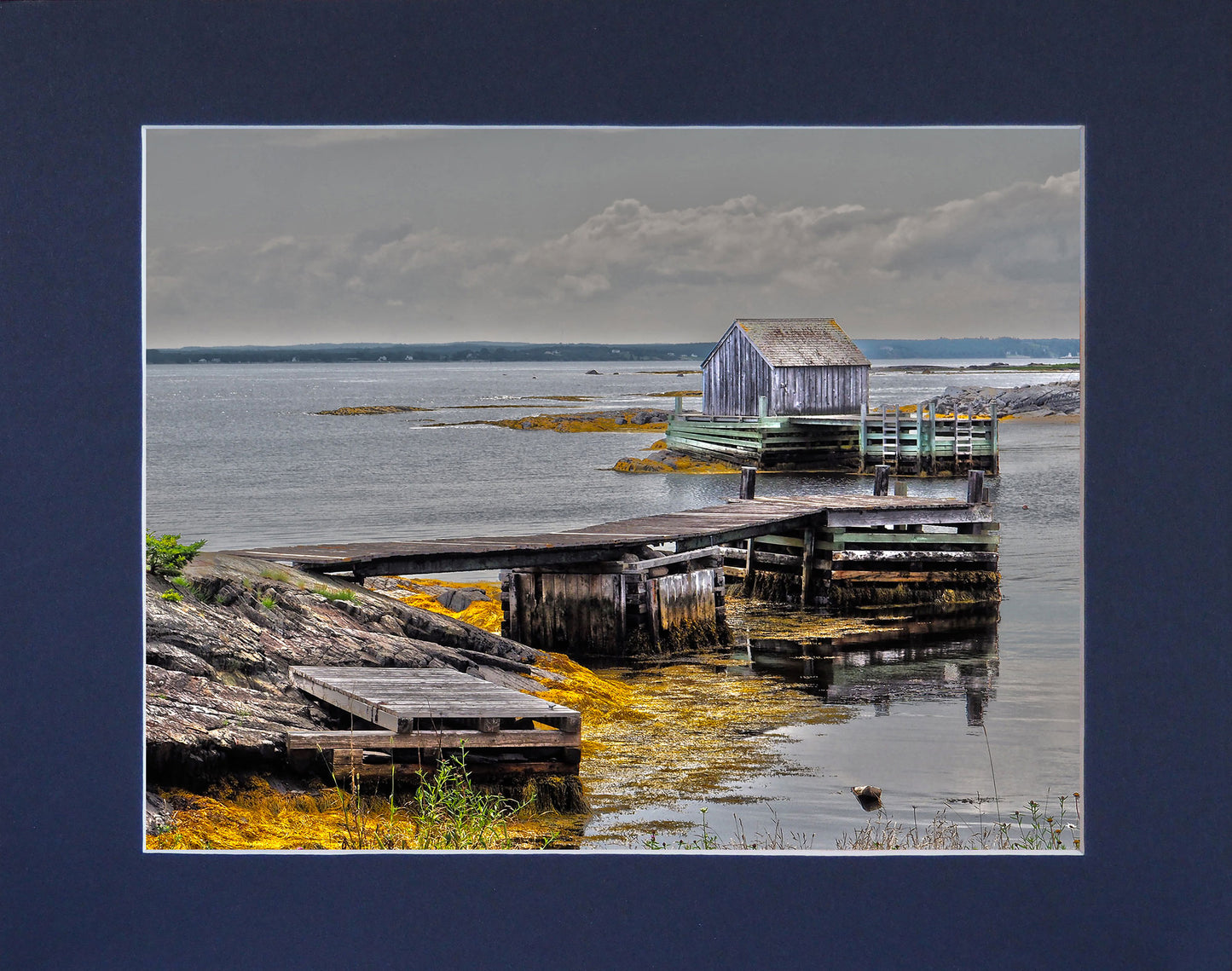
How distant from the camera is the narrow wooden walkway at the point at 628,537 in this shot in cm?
782

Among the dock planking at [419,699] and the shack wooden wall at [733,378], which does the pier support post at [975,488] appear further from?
the dock planking at [419,699]

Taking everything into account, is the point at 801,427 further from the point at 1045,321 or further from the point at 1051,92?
the point at 1051,92

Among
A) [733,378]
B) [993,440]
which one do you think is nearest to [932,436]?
[993,440]

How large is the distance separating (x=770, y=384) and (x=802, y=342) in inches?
16.1

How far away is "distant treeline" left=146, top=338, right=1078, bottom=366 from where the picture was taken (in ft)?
24.0

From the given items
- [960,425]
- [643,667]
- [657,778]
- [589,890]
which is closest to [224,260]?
[643,667]

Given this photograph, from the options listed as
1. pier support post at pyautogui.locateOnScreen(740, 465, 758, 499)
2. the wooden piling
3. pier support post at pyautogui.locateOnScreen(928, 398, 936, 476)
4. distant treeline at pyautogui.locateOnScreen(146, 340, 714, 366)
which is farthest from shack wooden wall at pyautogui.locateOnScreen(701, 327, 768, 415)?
pier support post at pyautogui.locateOnScreen(928, 398, 936, 476)

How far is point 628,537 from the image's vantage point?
9.30m

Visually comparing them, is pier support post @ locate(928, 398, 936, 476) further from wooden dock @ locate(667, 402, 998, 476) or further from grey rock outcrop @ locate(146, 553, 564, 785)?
grey rock outcrop @ locate(146, 553, 564, 785)

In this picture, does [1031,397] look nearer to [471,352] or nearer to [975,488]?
[975,488]

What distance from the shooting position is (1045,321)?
29.1 ft

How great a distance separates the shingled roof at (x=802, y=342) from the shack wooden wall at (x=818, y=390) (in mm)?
80

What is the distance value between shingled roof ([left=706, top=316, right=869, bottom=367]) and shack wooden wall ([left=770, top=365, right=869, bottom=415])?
0.26ft

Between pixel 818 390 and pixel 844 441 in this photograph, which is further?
pixel 844 441
